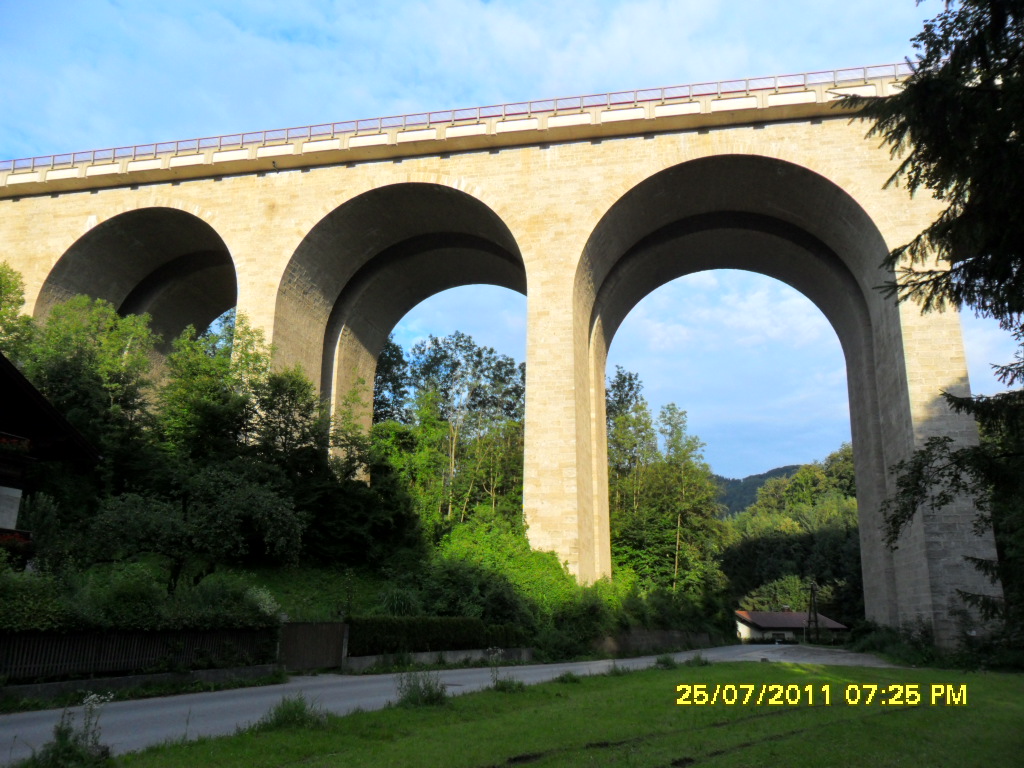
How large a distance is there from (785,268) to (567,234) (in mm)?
10013

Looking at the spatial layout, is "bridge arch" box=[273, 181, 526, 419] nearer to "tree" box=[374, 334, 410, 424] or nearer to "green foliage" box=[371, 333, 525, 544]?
"green foliage" box=[371, 333, 525, 544]

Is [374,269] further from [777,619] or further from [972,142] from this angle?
[777,619]

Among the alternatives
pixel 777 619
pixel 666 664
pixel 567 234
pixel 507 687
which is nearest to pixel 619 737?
pixel 507 687

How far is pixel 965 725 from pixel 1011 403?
3768mm

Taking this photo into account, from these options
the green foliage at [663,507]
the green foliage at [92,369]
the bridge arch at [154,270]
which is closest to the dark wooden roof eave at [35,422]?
the green foliage at [92,369]

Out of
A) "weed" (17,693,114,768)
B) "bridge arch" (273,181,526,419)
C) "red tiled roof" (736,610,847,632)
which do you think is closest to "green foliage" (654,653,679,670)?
"weed" (17,693,114,768)

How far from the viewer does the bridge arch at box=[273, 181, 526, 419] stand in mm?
26312

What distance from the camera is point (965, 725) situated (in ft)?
29.8

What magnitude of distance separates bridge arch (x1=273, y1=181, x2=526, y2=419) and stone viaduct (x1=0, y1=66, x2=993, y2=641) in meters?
0.10

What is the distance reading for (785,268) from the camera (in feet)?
97.2

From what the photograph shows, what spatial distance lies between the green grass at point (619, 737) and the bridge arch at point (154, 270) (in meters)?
22.8

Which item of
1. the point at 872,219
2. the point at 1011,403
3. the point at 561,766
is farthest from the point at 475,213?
the point at 561,766

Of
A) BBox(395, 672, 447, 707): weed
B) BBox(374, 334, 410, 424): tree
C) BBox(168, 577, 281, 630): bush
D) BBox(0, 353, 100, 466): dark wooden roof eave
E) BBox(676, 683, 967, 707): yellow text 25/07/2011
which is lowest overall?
BBox(676, 683, 967, 707): yellow text 25/07/2011

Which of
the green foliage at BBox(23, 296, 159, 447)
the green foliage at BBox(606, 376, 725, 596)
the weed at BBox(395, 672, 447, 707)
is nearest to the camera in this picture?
the weed at BBox(395, 672, 447, 707)
